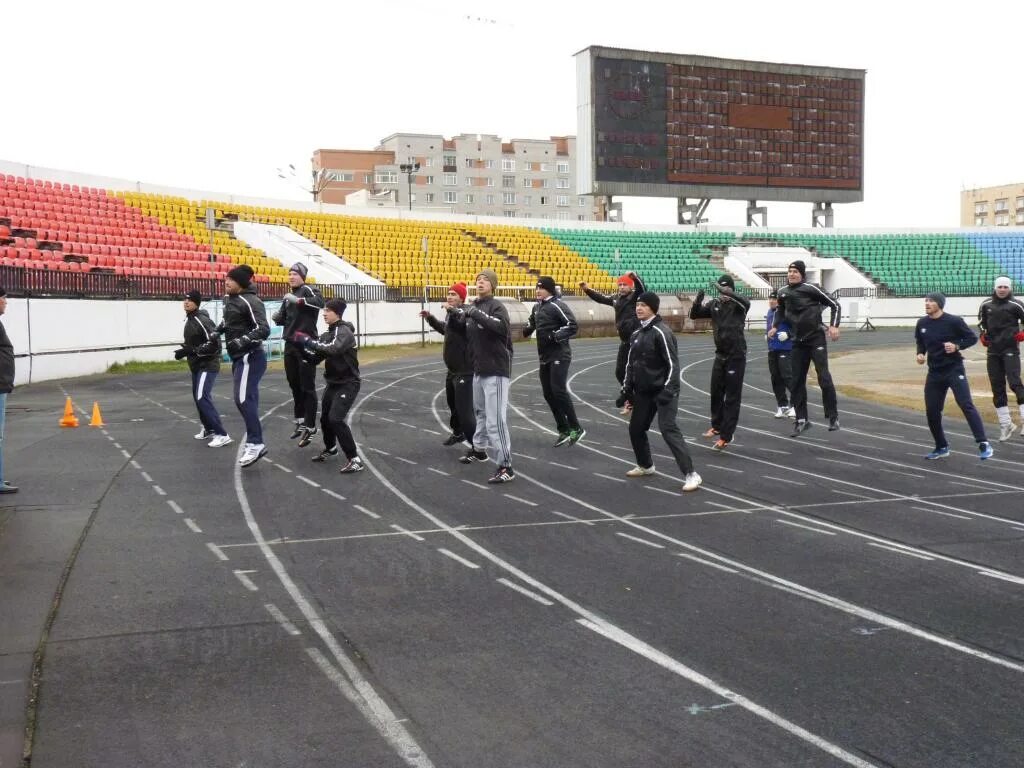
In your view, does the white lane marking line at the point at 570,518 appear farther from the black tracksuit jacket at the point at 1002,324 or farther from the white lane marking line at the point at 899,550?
the black tracksuit jacket at the point at 1002,324

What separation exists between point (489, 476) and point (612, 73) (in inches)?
1603

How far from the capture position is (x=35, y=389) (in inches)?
808

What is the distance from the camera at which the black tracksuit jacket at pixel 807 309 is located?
1404cm

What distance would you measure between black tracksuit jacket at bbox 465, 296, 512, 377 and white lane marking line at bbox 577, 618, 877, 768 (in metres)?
5.03

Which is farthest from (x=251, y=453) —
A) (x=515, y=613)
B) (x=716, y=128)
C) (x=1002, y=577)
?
(x=716, y=128)

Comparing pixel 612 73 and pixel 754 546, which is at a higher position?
pixel 612 73

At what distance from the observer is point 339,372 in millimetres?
11422

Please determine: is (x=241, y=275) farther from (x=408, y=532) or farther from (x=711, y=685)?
(x=711, y=685)

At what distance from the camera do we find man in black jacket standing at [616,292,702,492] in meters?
10.3

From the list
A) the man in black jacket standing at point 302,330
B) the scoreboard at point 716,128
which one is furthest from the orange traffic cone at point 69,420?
the scoreboard at point 716,128

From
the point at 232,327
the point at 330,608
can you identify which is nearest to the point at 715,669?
the point at 330,608

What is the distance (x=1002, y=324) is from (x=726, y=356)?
12.5ft

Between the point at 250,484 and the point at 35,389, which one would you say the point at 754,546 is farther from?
the point at 35,389

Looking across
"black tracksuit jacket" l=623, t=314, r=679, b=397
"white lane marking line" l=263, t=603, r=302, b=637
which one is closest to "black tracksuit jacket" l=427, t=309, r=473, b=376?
"black tracksuit jacket" l=623, t=314, r=679, b=397
